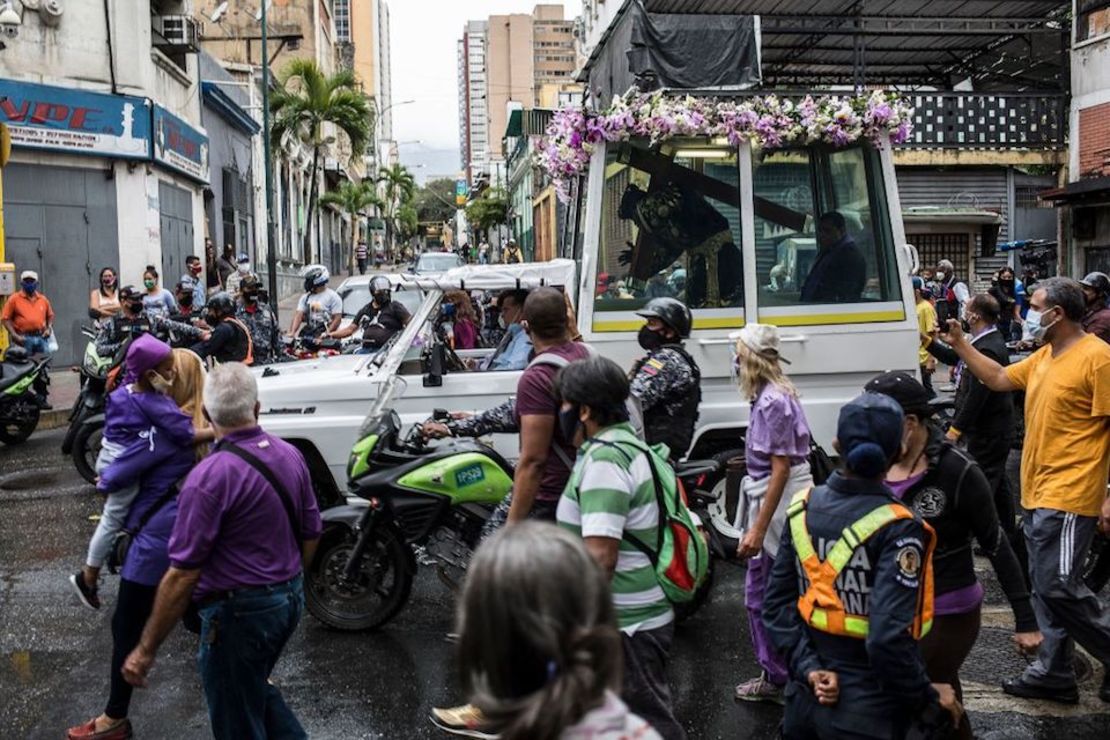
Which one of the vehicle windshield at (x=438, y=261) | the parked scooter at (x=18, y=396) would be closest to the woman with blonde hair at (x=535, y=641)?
the parked scooter at (x=18, y=396)

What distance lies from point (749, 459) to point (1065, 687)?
176 cm

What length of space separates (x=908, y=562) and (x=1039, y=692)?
270cm

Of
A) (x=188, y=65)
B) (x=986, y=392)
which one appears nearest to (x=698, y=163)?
(x=986, y=392)

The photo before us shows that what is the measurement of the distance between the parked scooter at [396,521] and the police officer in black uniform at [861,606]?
298 cm

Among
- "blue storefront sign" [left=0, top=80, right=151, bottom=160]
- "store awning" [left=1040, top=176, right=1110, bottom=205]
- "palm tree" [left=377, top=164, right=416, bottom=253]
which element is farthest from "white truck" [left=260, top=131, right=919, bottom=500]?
"palm tree" [left=377, top=164, right=416, bottom=253]

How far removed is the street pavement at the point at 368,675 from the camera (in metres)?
5.43

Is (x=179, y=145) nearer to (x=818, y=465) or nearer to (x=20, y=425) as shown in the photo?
(x=20, y=425)

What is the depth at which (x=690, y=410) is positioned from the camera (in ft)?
21.0

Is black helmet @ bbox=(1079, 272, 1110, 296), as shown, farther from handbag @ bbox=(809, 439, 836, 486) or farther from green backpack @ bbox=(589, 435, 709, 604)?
green backpack @ bbox=(589, 435, 709, 604)

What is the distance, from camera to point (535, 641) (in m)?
2.03

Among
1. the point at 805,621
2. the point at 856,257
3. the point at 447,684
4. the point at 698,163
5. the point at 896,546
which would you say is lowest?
the point at 447,684

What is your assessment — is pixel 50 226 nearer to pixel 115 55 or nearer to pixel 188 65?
pixel 115 55

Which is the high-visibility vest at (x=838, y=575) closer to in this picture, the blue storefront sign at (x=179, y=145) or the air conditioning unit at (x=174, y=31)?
the blue storefront sign at (x=179, y=145)

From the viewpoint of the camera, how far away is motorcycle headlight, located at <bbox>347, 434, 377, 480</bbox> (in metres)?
6.51
